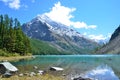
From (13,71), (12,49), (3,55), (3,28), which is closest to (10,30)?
(3,28)

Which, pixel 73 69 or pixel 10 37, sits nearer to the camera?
pixel 73 69

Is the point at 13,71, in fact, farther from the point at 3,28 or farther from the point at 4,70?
the point at 3,28

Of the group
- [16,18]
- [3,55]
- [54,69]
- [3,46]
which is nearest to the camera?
[54,69]

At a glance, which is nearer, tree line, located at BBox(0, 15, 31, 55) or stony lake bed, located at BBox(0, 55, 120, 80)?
stony lake bed, located at BBox(0, 55, 120, 80)

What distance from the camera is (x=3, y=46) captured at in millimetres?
121750

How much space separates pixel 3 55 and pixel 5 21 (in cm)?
3346

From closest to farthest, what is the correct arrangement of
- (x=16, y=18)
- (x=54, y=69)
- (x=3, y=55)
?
(x=54, y=69)
(x=3, y=55)
(x=16, y=18)

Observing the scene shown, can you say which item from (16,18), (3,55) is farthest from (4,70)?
(16,18)

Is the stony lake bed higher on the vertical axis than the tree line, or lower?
lower

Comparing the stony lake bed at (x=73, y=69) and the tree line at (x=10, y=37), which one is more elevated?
the tree line at (x=10, y=37)

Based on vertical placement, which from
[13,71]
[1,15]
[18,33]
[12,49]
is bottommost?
[13,71]

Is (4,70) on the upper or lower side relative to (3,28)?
lower

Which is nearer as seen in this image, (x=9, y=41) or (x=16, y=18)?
(x=9, y=41)

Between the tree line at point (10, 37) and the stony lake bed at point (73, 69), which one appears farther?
the tree line at point (10, 37)
